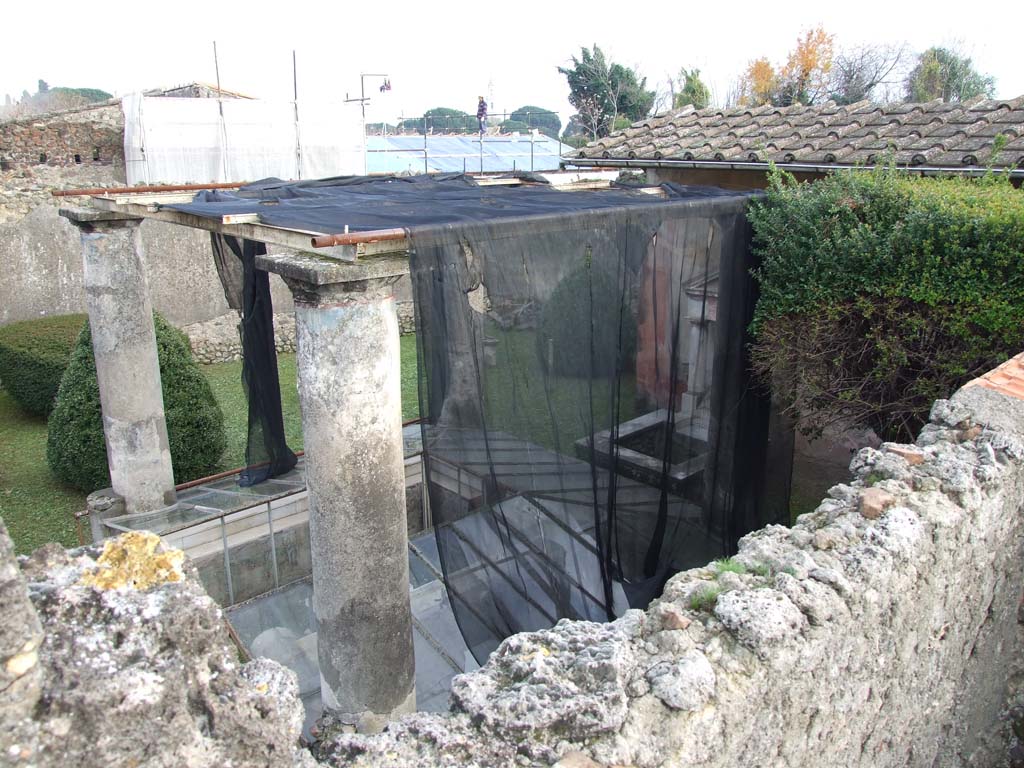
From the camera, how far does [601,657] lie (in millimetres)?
2207

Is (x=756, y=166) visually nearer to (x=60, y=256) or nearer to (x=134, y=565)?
(x=134, y=565)

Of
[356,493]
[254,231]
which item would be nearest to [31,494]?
[254,231]

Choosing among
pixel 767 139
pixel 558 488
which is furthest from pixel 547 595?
pixel 767 139

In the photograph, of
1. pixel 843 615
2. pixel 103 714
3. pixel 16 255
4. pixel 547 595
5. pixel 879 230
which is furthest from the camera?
pixel 16 255

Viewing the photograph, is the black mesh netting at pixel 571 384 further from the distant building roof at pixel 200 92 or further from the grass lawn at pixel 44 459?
the distant building roof at pixel 200 92

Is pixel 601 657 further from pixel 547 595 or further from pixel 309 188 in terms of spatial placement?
pixel 309 188

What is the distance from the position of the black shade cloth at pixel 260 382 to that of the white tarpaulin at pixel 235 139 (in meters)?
7.66

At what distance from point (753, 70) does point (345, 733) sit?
42.1 metres

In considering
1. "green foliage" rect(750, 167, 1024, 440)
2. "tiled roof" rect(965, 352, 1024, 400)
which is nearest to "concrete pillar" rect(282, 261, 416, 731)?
"tiled roof" rect(965, 352, 1024, 400)

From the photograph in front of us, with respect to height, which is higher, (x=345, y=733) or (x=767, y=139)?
(x=767, y=139)

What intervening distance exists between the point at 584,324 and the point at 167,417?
495 centimetres

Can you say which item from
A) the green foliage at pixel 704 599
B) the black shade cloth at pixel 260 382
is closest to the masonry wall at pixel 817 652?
the green foliage at pixel 704 599

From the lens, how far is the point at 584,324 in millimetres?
5043

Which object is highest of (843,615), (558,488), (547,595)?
(843,615)
